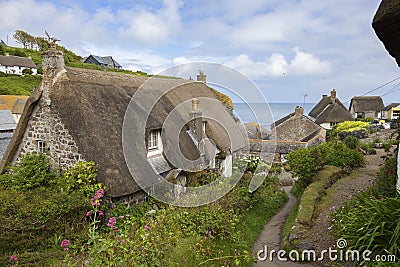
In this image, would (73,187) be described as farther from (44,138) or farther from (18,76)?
(18,76)

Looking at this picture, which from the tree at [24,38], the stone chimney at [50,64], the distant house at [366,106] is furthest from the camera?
the tree at [24,38]

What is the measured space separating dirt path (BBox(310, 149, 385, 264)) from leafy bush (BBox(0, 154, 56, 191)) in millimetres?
7785

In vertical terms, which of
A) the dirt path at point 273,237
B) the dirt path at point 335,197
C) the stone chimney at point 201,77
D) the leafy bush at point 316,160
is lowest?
the dirt path at point 273,237

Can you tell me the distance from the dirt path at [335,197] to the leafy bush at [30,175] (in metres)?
7.78

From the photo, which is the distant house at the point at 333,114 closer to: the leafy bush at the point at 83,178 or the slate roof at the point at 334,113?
the slate roof at the point at 334,113

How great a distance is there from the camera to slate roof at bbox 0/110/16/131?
26484 millimetres

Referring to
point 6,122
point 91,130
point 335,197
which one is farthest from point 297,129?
point 6,122

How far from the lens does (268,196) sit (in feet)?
44.8

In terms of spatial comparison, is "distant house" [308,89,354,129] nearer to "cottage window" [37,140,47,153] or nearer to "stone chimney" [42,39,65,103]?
"stone chimney" [42,39,65,103]

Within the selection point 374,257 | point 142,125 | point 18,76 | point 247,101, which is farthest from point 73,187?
point 18,76

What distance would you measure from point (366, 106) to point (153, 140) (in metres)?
40.7

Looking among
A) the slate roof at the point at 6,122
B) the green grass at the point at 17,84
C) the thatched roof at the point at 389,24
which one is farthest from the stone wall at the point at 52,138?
the green grass at the point at 17,84

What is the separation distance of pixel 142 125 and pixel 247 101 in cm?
408

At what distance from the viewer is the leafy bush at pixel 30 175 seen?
29.6 feet
